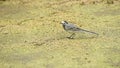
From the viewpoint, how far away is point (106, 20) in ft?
32.1

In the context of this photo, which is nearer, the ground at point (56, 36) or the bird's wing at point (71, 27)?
the ground at point (56, 36)

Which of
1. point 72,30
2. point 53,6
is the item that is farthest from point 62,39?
point 53,6

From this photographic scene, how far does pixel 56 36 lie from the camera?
28.6ft

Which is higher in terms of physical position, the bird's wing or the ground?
the bird's wing

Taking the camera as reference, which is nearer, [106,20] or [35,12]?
[106,20]

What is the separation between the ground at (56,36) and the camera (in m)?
7.29

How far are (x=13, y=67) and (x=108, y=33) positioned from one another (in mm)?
2480

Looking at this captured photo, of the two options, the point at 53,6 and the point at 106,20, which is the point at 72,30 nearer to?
the point at 106,20

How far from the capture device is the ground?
7.29m

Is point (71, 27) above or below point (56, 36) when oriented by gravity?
above

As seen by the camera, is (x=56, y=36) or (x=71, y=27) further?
(x=56, y=36)

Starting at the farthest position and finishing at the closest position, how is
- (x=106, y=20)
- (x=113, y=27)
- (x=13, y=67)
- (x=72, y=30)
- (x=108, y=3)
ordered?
1. (x=108, y=3)
2. (x=106, y=20)
3. (x=113, y=27)
4. (x=72, y=30)
5. (x=13, y=67)

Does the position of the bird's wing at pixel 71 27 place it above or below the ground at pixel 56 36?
above

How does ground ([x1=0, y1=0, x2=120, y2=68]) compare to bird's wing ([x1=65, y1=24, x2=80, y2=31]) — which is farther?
bird's wing ([x1=65, y1=24, x2=80, y2=31])
